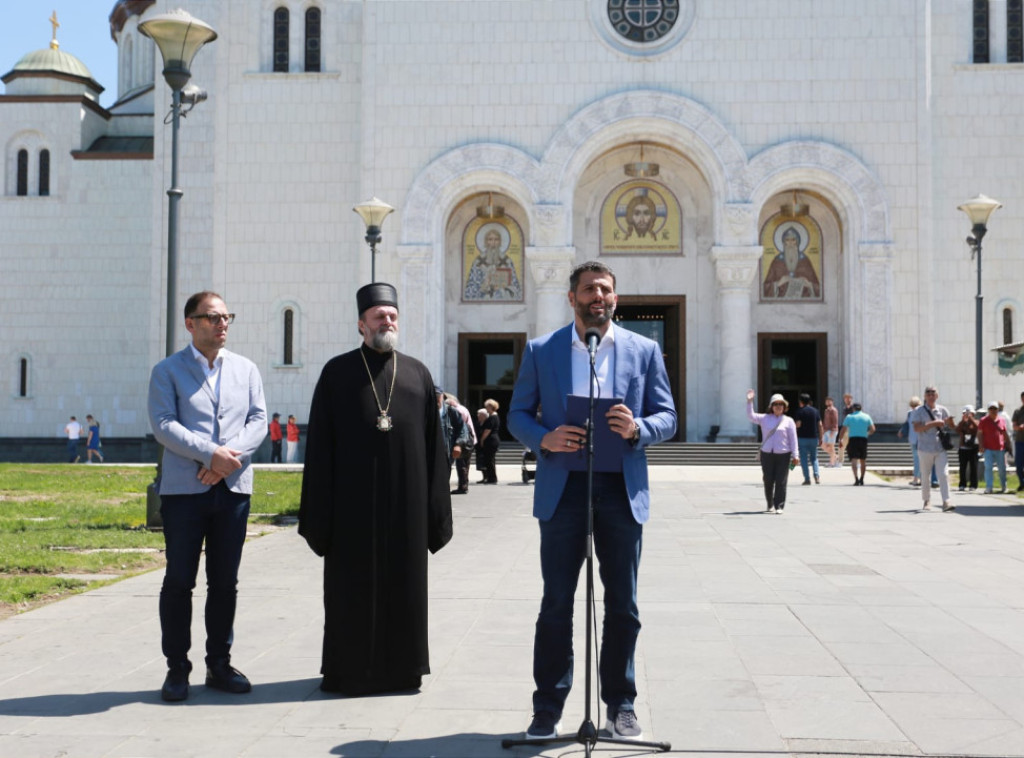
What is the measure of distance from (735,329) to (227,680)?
27462 millimetres

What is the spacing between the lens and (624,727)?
15.4 feet

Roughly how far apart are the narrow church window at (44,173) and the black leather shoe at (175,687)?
3416 centimetres

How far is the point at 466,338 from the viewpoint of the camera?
111ft

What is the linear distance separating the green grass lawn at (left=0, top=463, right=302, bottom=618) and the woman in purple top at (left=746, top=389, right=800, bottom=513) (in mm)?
6672

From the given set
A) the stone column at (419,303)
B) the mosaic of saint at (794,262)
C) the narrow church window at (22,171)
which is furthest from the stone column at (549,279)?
the narrow church window at (22,171)

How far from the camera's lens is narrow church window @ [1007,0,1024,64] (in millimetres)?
32562

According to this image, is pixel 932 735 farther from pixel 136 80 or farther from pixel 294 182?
pixel 136 80

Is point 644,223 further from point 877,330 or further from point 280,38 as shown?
point 280,38

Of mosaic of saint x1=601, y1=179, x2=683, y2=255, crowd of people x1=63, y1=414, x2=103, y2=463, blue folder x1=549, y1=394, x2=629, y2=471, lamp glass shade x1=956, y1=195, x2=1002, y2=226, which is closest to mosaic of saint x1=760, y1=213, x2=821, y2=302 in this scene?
mosaic of saint x1=601, y1=179, x2=683, y2=255

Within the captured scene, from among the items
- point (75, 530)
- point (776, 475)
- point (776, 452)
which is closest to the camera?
point (75, 530)

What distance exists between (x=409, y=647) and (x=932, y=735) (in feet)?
7.87

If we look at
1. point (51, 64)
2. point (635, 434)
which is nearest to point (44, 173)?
point (51, 64)

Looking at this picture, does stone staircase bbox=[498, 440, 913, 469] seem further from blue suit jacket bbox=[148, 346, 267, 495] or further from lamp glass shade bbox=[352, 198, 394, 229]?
blue suit jacket bbox=[148, 346, 267, 495]

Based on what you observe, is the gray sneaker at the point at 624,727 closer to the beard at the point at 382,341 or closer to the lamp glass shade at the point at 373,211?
the beard at the point at 382,341
